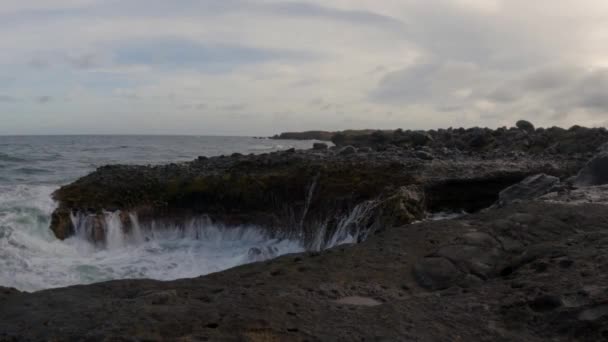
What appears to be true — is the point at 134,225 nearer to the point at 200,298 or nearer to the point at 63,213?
the point at 63,213

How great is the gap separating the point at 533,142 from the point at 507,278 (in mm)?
20525

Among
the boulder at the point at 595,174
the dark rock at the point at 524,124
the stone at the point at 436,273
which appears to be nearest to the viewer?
the stone at the point at 436,273

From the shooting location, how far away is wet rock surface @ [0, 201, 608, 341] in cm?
435

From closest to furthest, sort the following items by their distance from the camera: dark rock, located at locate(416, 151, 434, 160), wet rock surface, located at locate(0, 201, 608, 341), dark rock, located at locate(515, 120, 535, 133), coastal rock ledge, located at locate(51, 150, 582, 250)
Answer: wet rock surface, located at locate(0, 201, 608, 341), coastal rock ledge, located at locate(51, 150, 582, 250), dark rock, located at locate(416, 151, 434, 160), dark rock, located at locate(515, 120, 535, 133)

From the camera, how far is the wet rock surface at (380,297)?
435 cm

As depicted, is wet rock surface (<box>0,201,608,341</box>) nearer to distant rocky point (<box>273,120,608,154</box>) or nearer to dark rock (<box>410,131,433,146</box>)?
distant rocky point (<box>273,120,608,154</box>)

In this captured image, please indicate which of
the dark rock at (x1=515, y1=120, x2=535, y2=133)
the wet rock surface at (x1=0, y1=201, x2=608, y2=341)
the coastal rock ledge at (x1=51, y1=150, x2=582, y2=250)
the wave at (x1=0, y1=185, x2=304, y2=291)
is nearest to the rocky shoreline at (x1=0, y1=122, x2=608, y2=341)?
the wet rock surface at (x1=0, y1=201, x2=608, y2=341)

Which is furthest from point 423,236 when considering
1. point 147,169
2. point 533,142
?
point 533,142

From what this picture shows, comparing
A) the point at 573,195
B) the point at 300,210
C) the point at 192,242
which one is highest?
the point at 573,195

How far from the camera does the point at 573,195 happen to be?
9516 mm

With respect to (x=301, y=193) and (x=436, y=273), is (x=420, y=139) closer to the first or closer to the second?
(x=301, y=193)

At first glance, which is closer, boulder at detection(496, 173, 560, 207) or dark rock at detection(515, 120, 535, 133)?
boulder at detection(496, 173, 560, 207)

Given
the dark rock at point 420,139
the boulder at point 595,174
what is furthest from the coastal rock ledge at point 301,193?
the dark rock at point 420,139

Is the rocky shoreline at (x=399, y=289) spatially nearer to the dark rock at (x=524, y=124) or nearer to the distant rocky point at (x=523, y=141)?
the distant rocky point at (x=523, y=141)
